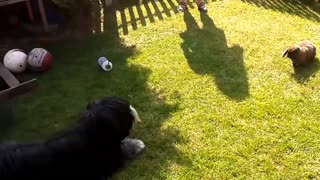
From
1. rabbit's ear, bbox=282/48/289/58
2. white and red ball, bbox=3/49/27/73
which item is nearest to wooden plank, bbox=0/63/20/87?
white and red ball, bbox=3/49/27/73

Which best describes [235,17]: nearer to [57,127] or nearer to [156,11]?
[156,11]

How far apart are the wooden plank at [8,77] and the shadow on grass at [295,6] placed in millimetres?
4573

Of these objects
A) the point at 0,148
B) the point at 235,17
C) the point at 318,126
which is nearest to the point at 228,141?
the point at 318,126

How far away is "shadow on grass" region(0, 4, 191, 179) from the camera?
4446 millimetres

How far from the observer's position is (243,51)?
246 inches

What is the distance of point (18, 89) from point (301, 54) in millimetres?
3621

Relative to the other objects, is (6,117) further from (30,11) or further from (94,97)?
(30,11)

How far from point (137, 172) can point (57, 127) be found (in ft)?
3.98

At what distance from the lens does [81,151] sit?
352 cm

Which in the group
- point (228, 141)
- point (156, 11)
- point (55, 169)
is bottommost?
point (156, 11)

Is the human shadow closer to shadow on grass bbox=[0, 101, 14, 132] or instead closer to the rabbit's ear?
the rabbit's ear

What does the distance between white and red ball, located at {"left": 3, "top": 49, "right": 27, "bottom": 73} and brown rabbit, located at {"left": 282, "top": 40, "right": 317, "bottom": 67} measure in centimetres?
354

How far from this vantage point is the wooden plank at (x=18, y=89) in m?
5.20

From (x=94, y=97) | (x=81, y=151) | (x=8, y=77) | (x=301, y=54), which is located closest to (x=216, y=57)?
(x=301, y=54)
